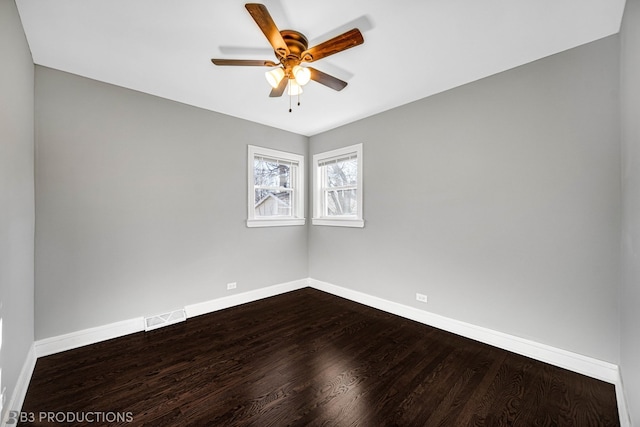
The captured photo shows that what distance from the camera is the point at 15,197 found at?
1805 millimetres

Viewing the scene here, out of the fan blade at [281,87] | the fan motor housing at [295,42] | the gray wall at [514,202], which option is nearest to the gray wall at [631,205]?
the gray wall at [514,202]

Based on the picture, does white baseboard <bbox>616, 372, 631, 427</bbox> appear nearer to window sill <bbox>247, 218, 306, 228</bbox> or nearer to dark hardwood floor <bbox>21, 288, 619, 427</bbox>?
dark hardwood floor <bbox>21, 288, 619, 427</bbox>

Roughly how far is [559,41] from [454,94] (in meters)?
0.88

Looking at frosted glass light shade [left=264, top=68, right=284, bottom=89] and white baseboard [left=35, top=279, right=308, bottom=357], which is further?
white baseboard [left=35, top=279, right=308, bottom=357]

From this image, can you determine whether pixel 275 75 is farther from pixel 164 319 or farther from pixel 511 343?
pixel 511 343

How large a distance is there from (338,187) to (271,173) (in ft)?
3.51

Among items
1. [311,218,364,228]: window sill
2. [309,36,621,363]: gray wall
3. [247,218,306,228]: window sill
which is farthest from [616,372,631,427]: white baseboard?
[247,218,306,228]: window sill

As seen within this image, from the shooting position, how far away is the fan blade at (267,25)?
1.46 metres

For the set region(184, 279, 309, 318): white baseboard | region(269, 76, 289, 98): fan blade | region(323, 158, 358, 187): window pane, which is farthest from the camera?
region(323, 158, 358, 187): window pane

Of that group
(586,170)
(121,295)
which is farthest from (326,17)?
(121,295)

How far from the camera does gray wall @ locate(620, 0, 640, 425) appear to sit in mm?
1459

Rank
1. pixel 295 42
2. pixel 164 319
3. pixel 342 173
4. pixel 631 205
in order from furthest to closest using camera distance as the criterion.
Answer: pixel 342 173
pixel 164 319
pixel 295 42
pixel 631 205

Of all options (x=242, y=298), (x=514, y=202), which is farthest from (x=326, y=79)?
(x=242, y=298)

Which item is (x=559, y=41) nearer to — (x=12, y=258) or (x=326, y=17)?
(x=326, y=17)
